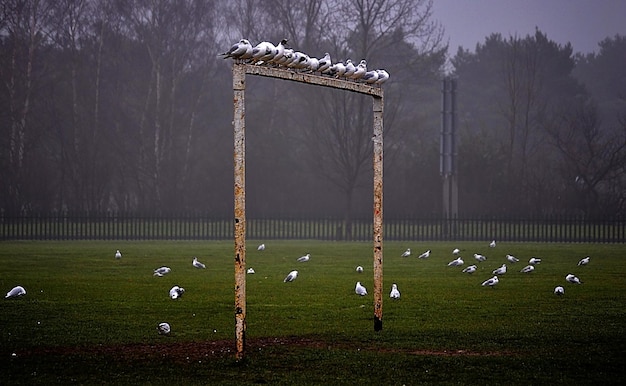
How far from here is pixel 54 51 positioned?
2458 inches

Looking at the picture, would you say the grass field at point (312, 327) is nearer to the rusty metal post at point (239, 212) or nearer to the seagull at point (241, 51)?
the rusty metal post at point (239, 212)

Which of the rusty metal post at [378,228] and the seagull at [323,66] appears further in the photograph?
the rusty metal post at [378,228]

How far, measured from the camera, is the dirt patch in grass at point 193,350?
12297 mm

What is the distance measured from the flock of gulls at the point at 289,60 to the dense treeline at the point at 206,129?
36.7m

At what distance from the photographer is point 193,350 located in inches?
500

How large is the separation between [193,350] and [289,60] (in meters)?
4.06

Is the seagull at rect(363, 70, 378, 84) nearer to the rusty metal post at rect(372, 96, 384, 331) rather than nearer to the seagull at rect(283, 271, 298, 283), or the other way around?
the rusty metal post at rect(372, 96, 384, 331)

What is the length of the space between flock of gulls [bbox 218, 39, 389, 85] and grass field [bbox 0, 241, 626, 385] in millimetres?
3713

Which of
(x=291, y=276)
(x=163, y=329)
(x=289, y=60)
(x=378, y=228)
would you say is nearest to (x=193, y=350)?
(x=163, y=329)

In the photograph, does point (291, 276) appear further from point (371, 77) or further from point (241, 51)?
point (241, 51)

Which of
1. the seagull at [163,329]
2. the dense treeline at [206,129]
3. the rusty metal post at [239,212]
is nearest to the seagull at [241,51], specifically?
the rusty metal post at [239,212]

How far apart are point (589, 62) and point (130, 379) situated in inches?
3942

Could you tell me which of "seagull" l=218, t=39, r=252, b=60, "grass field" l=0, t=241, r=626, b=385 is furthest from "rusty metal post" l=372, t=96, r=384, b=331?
"seagull" l=218, t=39, r=252, b=60

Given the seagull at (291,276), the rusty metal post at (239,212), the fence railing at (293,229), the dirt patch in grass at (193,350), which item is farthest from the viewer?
the fence railing at (293,229)
